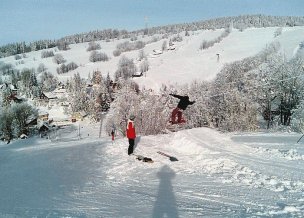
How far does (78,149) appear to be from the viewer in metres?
17.3

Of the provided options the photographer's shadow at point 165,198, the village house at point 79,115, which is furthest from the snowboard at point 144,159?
the village house at point 79,115

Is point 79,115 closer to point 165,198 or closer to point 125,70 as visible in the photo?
point 125,70

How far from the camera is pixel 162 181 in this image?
10984mm

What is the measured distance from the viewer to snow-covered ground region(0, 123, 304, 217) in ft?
27.5

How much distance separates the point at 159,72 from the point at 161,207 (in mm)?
121421

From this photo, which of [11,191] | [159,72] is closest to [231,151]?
[11,191]

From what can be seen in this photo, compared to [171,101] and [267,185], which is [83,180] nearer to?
[267,185]

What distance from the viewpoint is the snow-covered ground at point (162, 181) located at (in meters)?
8.37

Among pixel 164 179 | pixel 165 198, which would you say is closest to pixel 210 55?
pixel 164 179

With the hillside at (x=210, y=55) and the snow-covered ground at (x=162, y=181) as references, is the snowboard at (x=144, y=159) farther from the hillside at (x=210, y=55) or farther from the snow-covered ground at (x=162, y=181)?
the hillside at (x=210, y=55)

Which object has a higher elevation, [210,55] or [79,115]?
[210,55]

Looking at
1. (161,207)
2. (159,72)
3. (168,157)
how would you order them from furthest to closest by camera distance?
A: (159,72)
(168,157)
(161,207)

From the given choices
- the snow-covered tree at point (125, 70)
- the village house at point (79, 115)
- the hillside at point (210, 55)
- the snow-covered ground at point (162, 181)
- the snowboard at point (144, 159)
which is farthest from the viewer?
the snow-covered tree at point (125, 70)

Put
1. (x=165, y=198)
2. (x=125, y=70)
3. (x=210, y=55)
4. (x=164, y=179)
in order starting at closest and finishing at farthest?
(x=165, y=198) → (x=164, y=179) → (x=210, y=55) → (x=125, y=70)
